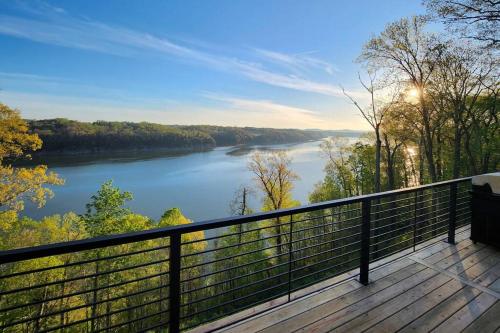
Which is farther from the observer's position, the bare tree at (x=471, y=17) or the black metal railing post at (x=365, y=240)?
the bare tree at (x=471, y=17)

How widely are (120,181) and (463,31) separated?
4064 cm

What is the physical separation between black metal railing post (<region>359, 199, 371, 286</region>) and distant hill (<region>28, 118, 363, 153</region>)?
25042 mm

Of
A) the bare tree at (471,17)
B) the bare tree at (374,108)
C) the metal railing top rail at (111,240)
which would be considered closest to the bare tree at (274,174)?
the bare tree at (374,108)

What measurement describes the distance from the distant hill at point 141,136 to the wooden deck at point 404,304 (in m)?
24.6

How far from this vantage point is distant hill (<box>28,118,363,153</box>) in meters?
44.3

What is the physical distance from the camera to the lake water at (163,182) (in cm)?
2798

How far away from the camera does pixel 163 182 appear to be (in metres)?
39.8

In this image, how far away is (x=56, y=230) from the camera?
15070 millimetres

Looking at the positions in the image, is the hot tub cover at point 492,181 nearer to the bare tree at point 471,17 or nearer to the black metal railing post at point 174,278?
the black metal railing post at point 174,278

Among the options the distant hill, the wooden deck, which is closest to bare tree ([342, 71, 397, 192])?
the distant hill

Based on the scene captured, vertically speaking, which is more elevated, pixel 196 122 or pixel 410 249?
pixel 196 122

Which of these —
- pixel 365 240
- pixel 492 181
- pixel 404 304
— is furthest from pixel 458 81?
pixel 404 304

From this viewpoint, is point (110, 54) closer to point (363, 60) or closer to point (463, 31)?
point (363, 60)

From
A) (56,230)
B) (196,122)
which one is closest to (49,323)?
(56,230)
